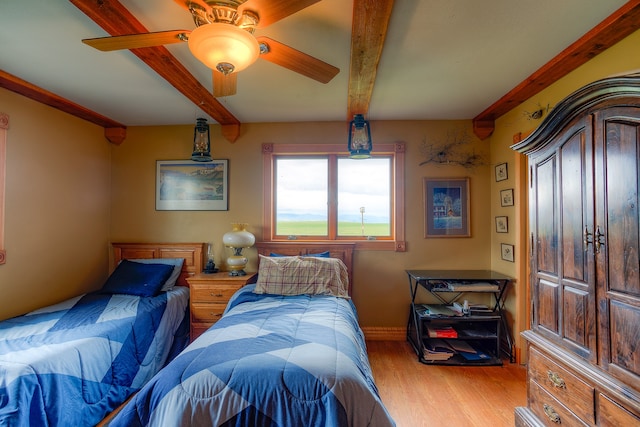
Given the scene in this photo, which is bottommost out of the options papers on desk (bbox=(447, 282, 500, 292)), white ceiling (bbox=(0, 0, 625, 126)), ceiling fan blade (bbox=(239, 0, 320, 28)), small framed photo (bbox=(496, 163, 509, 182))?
papers on desk (bbox=(447, 282, 500, 292))

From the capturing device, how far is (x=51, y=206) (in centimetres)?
271

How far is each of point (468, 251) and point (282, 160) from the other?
7.51 ft

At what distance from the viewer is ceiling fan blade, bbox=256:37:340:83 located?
138cm

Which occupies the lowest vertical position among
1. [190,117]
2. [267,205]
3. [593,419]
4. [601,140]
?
[593,419]

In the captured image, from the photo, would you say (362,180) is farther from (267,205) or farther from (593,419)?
(593,419)

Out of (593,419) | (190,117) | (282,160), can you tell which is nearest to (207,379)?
(593,419)

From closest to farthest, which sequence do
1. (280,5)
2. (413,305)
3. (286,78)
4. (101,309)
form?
(280,5) < (286,78) < (101,309) < (413,305)

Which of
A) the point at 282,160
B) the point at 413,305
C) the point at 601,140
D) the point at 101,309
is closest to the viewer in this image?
the point at 601,140

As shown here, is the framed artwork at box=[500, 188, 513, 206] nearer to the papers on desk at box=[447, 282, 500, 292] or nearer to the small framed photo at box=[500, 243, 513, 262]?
the small framed photo at box=[500, 243, 513, 262]

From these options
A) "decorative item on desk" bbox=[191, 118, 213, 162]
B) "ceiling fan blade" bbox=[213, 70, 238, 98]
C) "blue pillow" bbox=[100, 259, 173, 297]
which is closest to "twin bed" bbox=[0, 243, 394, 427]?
"blue pillow" bbox=[100, 259, 173, 297]

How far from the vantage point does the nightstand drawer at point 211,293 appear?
2.71 meters

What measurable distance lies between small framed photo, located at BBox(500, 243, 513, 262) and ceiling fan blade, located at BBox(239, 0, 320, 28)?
8.96ft

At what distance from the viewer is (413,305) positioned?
9.48 feet

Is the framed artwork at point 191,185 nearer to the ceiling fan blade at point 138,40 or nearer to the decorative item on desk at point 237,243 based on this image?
the decorative item on desk at point 237,243
